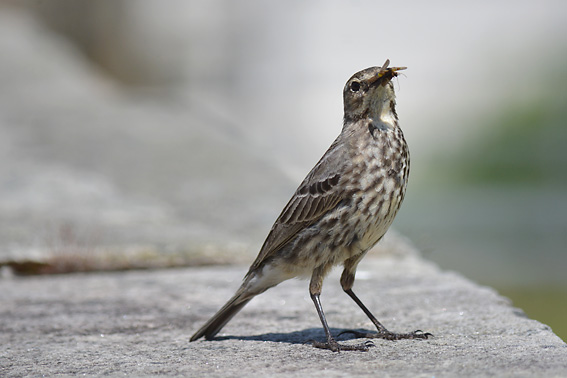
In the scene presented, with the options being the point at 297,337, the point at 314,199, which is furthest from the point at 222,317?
the point at 314,199

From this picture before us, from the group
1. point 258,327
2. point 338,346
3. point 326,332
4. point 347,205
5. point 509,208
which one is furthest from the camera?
point 509,208

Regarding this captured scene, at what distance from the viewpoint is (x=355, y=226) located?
324 cm

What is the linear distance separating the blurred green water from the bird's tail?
240cm

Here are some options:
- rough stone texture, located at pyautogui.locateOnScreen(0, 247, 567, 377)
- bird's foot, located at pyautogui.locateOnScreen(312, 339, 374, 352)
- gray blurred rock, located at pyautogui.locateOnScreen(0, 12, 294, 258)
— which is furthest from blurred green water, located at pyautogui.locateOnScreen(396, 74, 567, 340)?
bird's foot, located at pyautogui.locateOnScreen(312, 339, 374, 352)

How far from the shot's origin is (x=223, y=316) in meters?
3.41

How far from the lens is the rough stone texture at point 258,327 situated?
2701 mm

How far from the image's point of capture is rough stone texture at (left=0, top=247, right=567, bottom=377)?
106 inches

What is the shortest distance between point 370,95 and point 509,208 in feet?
25.5

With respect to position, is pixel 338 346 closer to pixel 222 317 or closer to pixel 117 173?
pixel 222 317

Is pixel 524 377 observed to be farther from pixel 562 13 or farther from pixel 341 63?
pixel 562 13

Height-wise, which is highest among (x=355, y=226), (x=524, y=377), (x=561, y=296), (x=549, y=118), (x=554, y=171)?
(x=549, y=118)

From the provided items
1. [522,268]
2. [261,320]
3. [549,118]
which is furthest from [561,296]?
[549,118]

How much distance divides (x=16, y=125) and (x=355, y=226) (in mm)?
5292

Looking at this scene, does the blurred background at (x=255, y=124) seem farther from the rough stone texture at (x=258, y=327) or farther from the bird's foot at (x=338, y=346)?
the bird's foot at (x=338, y=346)
